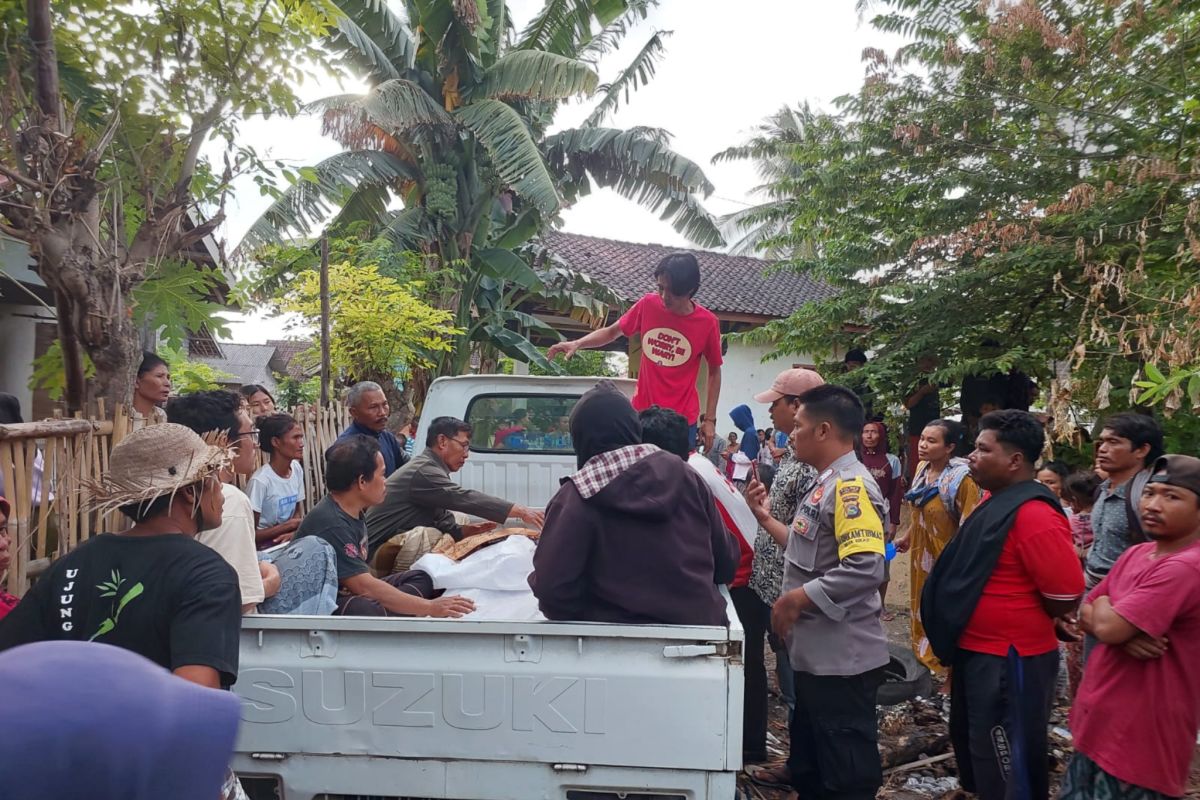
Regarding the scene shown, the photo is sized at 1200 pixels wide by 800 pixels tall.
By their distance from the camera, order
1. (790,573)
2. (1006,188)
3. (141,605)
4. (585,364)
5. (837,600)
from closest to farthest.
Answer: (141,605) → (837,600) → (790,573) → (1006,188) → (585,364)

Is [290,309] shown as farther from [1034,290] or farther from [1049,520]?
[1049,520]

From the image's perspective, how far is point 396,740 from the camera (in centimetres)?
255

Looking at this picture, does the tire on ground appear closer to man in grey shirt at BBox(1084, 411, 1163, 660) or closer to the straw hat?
man in grey shirt at BBox(1084, 411, 1163, 660)

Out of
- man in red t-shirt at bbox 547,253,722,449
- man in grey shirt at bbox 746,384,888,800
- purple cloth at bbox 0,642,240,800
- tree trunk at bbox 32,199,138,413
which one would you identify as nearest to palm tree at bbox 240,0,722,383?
man in red t-shirt at bbox 547,253,722,449

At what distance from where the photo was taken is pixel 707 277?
2053cm

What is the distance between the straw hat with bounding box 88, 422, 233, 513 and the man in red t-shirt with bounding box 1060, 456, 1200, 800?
8.81ft

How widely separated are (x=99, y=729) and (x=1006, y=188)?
29.2 ft

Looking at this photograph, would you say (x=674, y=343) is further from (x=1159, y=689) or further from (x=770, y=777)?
A: (x=1159, y=689)

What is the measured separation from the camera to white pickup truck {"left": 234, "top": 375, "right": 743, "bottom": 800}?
2.48 m

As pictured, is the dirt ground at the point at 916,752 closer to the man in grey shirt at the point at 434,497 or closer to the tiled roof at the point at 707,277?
the man in grey shirt at the point at 434,497

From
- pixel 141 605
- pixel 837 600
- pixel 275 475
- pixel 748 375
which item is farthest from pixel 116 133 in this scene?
pixel 748 375

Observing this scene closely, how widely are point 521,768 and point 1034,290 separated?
758 centimetres

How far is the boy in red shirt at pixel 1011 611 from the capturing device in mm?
3164

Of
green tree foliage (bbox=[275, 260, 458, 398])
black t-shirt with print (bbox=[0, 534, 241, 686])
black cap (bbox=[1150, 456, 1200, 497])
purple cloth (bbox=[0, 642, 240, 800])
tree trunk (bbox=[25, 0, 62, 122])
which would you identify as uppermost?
tree trunk (bbox=[25, 0, 62, 122])
